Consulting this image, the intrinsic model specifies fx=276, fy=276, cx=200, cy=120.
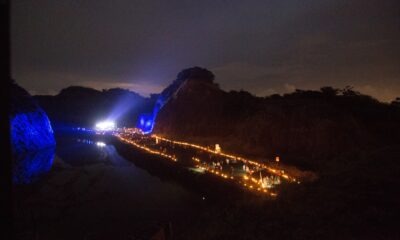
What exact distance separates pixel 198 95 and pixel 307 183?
2099 cm

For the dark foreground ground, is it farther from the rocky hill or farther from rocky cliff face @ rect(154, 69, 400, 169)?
the rocky hill

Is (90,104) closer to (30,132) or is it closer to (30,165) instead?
(30,132)

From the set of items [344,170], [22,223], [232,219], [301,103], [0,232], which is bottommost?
[22,223]

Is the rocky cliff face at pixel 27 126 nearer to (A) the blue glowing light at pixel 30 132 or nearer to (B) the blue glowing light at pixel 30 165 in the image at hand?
(A) the blue glowing light at pixel 30 132

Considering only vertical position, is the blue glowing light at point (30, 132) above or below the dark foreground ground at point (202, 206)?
above

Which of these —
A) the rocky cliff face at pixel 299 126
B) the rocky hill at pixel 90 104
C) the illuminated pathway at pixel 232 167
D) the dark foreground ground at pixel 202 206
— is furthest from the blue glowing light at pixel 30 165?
the rocky hill at pixel 90 104

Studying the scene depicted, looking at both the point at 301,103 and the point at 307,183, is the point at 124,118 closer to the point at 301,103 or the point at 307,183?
the point at 301,103

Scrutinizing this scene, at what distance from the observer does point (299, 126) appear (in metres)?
18.7

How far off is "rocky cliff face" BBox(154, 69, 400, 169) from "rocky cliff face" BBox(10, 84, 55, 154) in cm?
1496

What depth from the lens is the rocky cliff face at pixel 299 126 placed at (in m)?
17.2

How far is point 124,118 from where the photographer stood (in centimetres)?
6050

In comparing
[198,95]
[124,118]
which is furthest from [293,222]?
[124,118]

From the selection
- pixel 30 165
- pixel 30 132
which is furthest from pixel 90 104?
pixel 30 165

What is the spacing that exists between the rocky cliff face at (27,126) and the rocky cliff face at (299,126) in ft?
49.1
